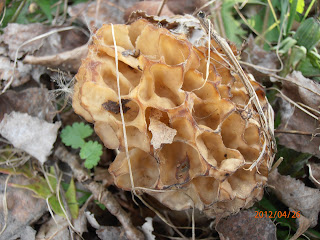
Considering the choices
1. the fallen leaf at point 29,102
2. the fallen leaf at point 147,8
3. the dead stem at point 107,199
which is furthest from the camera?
the fallen leaf at point 147,8

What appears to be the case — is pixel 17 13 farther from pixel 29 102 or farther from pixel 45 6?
pixel 29 102

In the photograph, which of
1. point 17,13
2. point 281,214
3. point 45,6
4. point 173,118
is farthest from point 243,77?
point 17,13

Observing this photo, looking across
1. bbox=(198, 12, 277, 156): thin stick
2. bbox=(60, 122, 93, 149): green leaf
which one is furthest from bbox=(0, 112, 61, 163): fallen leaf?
bbox=(198, 12, 277, 156): thin stick

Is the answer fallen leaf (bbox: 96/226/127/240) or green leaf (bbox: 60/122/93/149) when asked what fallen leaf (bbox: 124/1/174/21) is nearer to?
green leaf (bbox: 60/122/93/149)

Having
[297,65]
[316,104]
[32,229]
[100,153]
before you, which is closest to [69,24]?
[100,153]

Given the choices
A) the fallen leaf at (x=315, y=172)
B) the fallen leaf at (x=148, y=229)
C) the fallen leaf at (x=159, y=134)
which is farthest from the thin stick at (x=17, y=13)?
the fallen leaf at (x=315, y=172)

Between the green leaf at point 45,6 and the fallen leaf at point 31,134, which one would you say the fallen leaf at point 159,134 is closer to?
the fallen leaf at point 31,134

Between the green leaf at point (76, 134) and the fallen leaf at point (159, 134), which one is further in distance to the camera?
the green leaf at point (76, 134)
